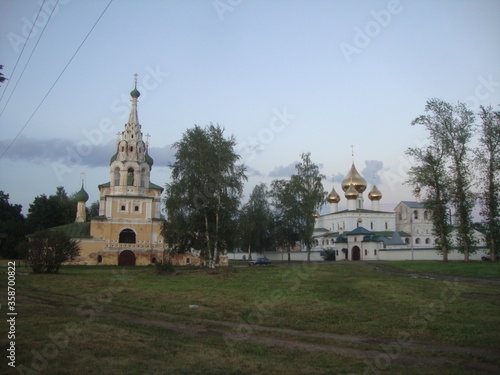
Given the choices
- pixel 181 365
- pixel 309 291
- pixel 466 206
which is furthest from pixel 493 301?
pixel 466 206

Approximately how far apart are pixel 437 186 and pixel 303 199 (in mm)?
16838

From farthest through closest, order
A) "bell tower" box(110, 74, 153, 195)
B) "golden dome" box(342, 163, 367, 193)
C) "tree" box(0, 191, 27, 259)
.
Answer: "golden dome" box(342, 163, 367, 193) < "tree" box(0, 191, 27, 259) < "bell tower" box(110, 74, 153, 195)

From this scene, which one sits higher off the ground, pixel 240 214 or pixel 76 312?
pixel 240 214

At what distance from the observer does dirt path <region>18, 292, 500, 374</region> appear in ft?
28.3

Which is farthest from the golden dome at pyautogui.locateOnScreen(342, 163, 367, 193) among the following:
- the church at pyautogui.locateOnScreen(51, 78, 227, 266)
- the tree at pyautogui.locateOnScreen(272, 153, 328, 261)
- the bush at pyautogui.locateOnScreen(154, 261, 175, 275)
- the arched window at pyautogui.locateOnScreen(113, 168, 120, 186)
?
the bush at pyautogui.locateOnScreen(154, 261, 175, 275)

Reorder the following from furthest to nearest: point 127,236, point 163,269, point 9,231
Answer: point 9,231 → point 127,236 → point 163,269

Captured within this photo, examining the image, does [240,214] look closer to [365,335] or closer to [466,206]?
[466,206]

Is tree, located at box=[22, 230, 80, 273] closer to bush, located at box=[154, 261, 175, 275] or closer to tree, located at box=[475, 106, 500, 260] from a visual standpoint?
bush, located at box=[154, 261, 175, 275]

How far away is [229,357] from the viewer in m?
8.55

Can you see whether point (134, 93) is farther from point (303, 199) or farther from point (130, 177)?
point (303, 199)

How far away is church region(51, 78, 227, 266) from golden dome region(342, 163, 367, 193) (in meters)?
34.7

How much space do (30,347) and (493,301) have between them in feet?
47.5

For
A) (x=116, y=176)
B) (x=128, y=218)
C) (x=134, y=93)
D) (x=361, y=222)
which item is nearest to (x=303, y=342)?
(x=128, y=218)

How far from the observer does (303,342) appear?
10.1 meters
